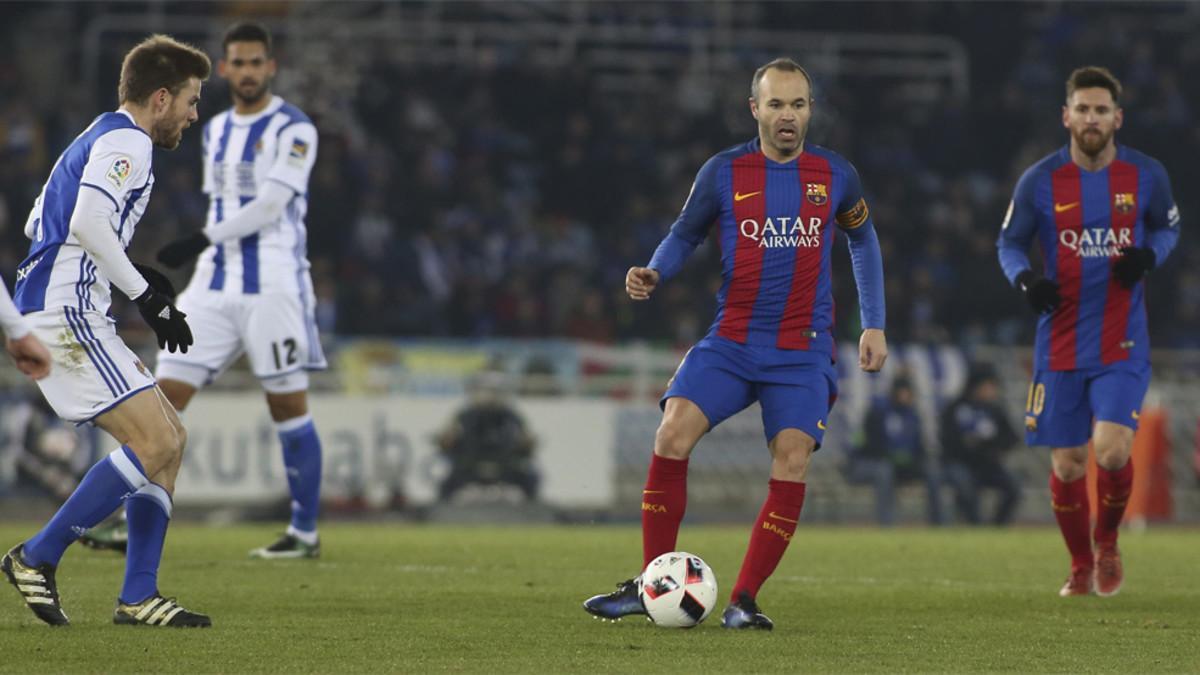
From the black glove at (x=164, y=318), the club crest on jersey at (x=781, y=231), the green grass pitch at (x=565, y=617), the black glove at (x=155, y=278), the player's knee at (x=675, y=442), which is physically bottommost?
the green grass pitch at (x=565, y=617)

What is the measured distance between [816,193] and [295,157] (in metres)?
3.40

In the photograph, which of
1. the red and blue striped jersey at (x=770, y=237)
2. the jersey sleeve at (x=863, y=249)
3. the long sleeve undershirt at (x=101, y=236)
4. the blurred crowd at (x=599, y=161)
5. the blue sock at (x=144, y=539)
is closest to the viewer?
the long sleeve undershirt at (x=101, y=236)

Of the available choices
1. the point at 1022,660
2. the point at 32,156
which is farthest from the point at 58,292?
the point at 32,156

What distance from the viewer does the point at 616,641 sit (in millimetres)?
5832

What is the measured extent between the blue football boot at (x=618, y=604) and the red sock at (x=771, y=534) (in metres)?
0.35

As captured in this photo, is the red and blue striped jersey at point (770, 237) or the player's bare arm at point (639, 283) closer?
the player's bare arm at point (639, 283)

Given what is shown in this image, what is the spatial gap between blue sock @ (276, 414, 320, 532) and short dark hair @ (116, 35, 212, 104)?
3233mm

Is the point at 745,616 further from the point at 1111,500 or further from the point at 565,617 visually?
the point at 1111,500

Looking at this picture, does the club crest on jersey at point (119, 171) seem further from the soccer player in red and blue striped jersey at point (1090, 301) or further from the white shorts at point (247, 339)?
the soccer player in red and blue striped jersey at point (1090, 301)

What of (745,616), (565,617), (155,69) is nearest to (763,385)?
(745,616)

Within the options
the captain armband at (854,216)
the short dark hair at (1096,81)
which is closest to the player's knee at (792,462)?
the captain armband at (854,216)

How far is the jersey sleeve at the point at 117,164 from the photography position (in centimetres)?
580

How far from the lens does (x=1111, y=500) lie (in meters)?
7.99

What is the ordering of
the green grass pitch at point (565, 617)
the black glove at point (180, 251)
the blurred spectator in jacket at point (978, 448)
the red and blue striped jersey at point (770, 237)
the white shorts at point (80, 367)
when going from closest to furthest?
the green grass pitch at point (565, 617) → the white shorts at point (80, 367) → the red and blue striped jersey at point (770, 237) → the black glove at point (180, 251) → the blurred spectator in jacket at point (978, 448)
